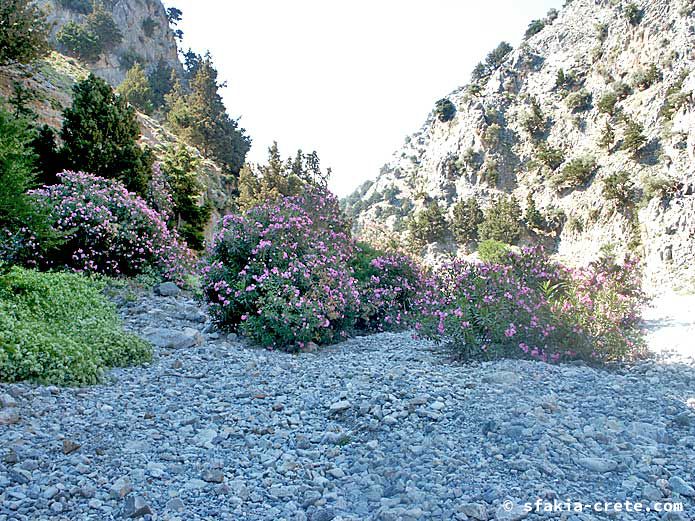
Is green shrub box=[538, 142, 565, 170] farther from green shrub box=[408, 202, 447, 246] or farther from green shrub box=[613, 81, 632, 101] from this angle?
green shrub box=[408, 202, 447, 246]

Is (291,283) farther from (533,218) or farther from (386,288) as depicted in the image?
(533,218)

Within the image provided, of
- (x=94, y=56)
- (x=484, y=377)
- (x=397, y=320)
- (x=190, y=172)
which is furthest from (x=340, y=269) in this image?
(x=94, y=56)

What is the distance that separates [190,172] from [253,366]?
10498 millimetres

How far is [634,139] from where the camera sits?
2369cm

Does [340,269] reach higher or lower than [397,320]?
higher

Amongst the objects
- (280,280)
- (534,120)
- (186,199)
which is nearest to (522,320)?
(280,280)

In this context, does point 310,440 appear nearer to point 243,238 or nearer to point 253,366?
point 253,366

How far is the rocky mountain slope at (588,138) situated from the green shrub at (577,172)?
80 mm

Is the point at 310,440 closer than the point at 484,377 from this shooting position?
Yes

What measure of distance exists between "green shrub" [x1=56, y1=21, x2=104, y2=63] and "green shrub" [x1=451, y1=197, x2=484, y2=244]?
27.4 metres

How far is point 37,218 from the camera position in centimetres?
425

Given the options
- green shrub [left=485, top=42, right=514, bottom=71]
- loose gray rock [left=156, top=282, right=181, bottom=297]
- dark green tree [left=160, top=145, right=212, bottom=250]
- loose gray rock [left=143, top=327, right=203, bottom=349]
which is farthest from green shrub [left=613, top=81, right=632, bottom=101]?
loose gray rock [left=143, top=327, right=203, bottom=349]

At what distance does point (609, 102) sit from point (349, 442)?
3058 centimetres

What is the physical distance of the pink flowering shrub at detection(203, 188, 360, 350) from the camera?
535 centimetres
